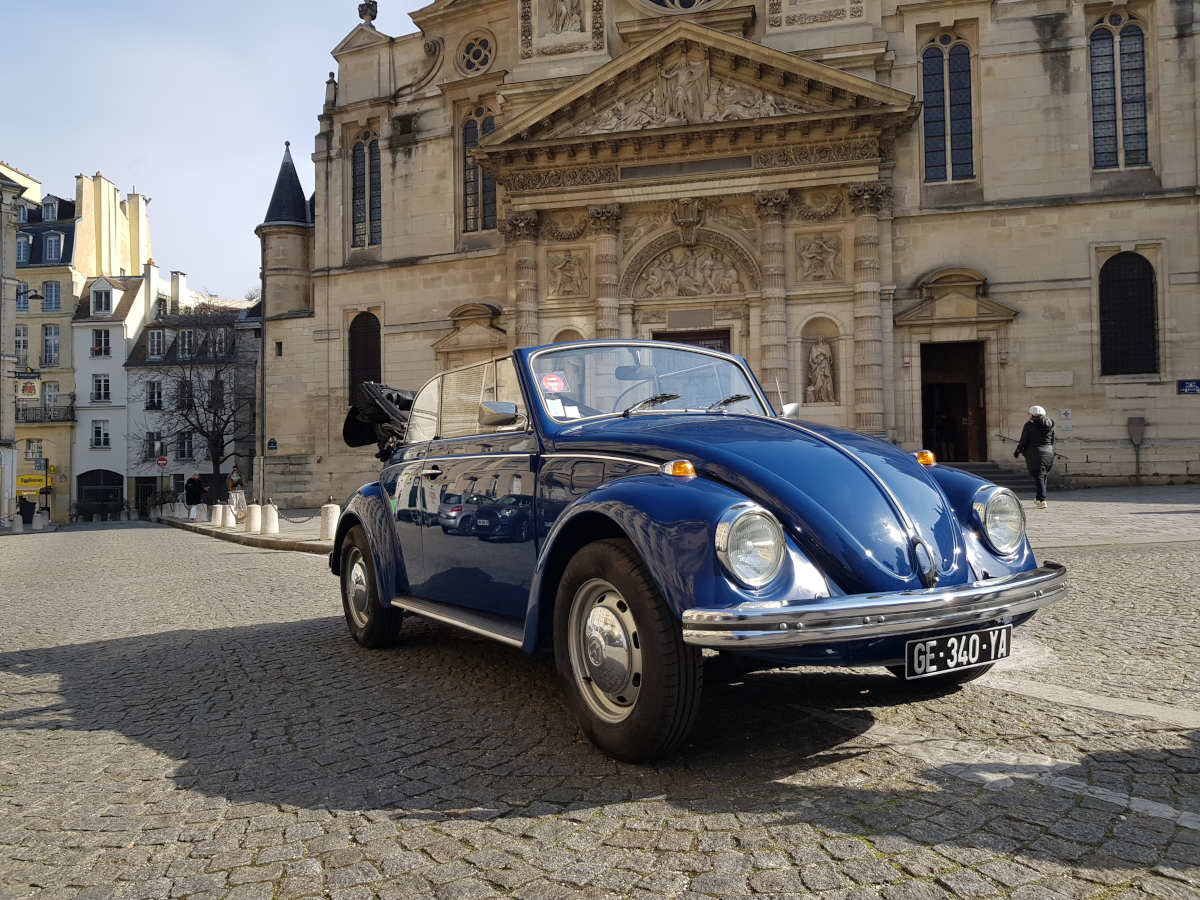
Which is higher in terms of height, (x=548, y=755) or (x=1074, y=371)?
(x=1074, y=371)

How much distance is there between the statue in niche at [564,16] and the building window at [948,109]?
9441mm

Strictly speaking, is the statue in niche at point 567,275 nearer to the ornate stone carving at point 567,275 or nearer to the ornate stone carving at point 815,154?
the ornate stone carving at point 567,275

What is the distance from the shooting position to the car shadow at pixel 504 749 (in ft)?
9.02

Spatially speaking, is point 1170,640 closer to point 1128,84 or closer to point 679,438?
point 679,438

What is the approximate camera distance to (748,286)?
23.9 m

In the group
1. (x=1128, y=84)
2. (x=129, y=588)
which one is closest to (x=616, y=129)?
(x=1128, y=84)

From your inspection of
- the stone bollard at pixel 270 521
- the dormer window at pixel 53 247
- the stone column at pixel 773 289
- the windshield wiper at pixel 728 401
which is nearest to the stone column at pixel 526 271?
Answer: the stone column at pixel 773 289

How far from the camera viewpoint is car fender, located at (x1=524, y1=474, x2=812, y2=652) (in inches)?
116

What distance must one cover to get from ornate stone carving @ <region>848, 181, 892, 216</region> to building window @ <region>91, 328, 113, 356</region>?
46056mm

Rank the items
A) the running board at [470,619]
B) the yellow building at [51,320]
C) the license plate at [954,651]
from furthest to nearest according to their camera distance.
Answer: the yellow building at [51,320] < the running board at [470,619] < the license plate at [954,651]

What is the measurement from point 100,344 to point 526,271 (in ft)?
128

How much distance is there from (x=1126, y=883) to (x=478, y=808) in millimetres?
1820

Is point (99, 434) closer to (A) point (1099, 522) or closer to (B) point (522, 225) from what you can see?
(B) point (522, 225)

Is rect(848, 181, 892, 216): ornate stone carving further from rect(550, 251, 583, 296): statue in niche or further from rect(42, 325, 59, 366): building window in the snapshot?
rect(42, 325, 59, 366): building window
